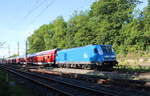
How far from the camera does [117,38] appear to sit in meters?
55.4

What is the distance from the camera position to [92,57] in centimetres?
2761

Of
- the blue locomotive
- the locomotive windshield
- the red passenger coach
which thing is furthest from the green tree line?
the locomotive windshield

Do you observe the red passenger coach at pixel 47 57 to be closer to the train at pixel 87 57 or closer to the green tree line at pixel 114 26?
the train at pixel 87 57

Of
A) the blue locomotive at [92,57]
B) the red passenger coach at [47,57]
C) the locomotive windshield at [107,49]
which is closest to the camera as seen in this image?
the blue locomotive at [92,57]

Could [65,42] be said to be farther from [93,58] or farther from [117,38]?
[93,58]

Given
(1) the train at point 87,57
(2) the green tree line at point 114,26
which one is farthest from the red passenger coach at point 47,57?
(2) the green tree line at point 114,26

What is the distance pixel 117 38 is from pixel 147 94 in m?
44.2

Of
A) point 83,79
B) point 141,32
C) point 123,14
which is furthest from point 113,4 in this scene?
point 83,79

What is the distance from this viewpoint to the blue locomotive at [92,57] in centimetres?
2619

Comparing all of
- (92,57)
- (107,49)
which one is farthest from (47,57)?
(107,49)

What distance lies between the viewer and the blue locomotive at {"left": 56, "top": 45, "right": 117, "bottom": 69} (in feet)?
85.9

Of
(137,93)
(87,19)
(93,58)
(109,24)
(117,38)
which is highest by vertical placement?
(87,19)

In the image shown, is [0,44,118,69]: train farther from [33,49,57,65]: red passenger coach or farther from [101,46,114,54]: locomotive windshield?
[33,49,57,65]: red passenger coach

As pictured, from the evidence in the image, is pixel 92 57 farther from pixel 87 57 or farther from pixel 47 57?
pixel 47 57
